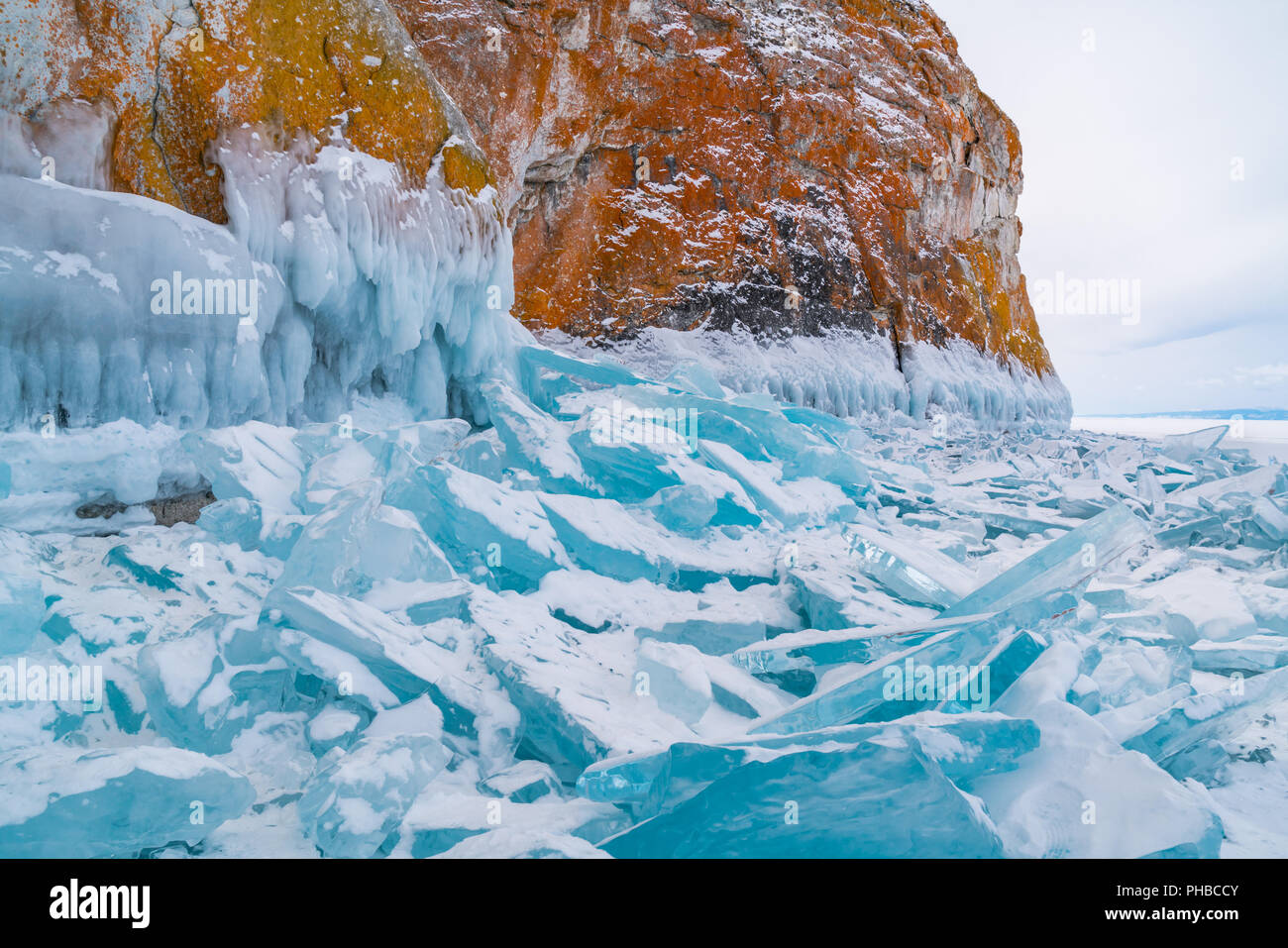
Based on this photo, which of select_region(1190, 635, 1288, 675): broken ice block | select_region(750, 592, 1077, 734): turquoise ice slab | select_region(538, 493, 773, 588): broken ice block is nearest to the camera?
select_region(750, 592, 1077, 734): turquoise ice slab

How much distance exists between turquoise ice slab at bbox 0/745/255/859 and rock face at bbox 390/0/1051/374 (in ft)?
26.4

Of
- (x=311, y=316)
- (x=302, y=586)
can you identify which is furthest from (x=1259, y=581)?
(x=311, y=316)

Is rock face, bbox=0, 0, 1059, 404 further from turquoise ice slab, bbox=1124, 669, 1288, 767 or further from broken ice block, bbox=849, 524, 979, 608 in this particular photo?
turquoise ice slab, bbox=1124, 669, 1288, 767

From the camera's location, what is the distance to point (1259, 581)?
89.3 inches

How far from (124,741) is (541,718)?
28.2 inches

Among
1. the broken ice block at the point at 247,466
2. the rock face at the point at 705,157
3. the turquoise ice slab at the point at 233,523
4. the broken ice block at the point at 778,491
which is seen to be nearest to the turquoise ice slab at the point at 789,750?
the turquoise ice slab at the point at 233,523

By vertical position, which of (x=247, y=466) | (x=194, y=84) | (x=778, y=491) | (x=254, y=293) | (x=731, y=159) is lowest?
(x=778, y=491)

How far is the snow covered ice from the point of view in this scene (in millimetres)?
991

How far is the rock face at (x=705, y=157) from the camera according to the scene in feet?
27.6

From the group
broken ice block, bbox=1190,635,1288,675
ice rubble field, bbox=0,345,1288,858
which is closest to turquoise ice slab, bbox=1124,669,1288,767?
ice rubble field, bbox=0,345,1288,858

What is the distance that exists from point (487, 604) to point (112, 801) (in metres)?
0.79

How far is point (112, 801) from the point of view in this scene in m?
0.97

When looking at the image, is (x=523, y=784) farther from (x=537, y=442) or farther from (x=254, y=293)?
(x=254, y=293)

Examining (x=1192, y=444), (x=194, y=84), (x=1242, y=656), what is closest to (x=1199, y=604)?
(x=1242, y=656)
